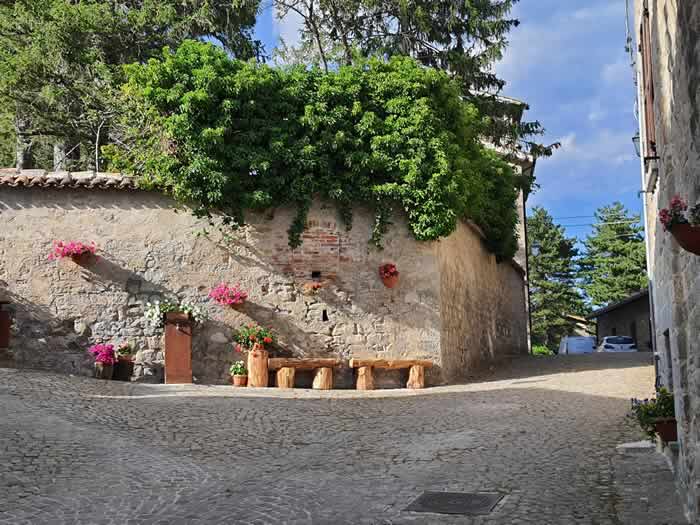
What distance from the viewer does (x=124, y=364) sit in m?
12.2

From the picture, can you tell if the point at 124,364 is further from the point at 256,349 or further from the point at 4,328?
the point at 256,349

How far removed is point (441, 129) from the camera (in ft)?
43.9

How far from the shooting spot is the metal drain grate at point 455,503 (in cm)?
520

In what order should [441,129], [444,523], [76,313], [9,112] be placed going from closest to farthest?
[444,523], [76,313], [441,129], [9,112]

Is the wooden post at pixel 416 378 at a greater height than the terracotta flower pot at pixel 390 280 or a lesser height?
lesser

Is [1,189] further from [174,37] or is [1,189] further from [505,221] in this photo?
[505,221]

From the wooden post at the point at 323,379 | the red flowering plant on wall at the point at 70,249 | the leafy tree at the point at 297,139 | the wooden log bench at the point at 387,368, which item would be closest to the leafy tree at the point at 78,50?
the leafy tree at the point at 297,139

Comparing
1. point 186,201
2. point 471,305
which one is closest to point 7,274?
point 186,201

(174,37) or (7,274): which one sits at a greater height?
(174,37)

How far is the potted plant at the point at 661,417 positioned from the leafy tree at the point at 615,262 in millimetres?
37147

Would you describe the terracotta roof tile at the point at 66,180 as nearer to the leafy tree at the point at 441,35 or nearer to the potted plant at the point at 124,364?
the potted plant at the point at 124,364

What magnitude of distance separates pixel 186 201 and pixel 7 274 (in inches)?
131

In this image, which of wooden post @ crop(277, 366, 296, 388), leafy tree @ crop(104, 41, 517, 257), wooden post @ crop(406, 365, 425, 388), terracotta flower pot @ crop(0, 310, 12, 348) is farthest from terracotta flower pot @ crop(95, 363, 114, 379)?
wooden post @ crop(406, 365, 425, 388)

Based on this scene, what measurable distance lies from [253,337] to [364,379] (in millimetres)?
2063
